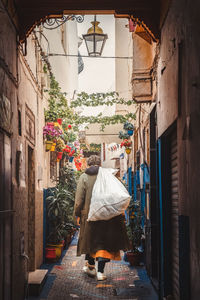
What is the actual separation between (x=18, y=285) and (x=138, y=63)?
14.8ft

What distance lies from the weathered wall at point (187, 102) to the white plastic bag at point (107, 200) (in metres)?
2.57

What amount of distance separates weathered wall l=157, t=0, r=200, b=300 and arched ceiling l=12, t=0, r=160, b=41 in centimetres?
91

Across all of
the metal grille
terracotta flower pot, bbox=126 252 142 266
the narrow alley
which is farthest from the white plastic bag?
the metal grille

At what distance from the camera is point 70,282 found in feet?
23.3

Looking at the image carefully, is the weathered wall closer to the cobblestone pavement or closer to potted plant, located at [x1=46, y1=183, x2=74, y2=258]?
the cobblestone pavement

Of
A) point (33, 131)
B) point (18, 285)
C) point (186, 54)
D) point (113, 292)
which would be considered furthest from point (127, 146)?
point (186, 54)

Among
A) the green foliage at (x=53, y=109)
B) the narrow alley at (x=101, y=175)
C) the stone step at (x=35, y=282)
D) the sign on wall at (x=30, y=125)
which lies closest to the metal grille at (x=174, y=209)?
the narrow alley at (x=101, y=175)

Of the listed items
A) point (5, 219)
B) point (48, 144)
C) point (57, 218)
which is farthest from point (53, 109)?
point (5, 219)

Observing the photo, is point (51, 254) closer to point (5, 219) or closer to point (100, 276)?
point (100, 276)

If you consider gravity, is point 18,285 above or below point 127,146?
below

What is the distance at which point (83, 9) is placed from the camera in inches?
233

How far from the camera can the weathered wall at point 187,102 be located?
3482mm

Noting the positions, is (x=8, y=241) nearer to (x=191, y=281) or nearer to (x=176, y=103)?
(x=191, y=281)

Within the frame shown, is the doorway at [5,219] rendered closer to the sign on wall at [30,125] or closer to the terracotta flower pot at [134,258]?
the sign on wall at [30,125]
